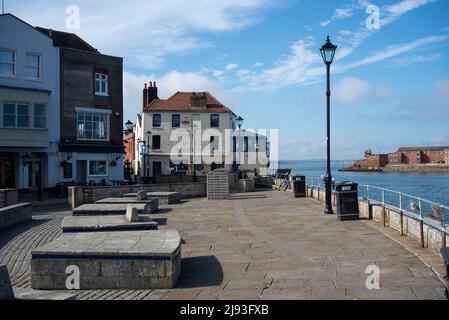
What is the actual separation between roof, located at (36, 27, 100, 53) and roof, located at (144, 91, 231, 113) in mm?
20393

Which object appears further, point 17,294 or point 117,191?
point 117,191

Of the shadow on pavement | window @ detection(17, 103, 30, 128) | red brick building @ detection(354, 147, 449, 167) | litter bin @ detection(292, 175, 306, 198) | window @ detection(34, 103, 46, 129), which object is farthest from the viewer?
red brick building @ detection(354, 147, 449, 167)

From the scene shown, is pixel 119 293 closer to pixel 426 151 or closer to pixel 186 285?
pixel 186 285

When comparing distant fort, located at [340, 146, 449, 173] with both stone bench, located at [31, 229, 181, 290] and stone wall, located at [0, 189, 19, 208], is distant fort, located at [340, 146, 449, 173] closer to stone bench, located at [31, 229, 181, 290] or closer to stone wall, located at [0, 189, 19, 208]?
stone wall, located at [0, 189, 19, 208]

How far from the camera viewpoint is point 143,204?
17750 mm

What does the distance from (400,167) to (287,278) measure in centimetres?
15937

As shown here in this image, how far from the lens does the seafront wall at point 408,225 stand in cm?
928

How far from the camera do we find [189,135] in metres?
60.1

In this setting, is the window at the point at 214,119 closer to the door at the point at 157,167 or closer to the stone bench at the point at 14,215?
the door at the point at 157,167

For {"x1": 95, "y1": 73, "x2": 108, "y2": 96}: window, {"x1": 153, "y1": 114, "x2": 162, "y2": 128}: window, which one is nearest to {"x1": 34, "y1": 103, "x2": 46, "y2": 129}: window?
{"x1": 95, "y1": 73, "x2": 108, "y2": 96}: window

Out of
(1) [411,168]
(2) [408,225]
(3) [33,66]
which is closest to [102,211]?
(2) [408,225]

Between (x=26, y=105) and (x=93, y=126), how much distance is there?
6.06m

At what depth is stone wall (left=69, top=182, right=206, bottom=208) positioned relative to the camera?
69.9 feet

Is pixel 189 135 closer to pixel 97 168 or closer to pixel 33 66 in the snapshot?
pixel 97 168
